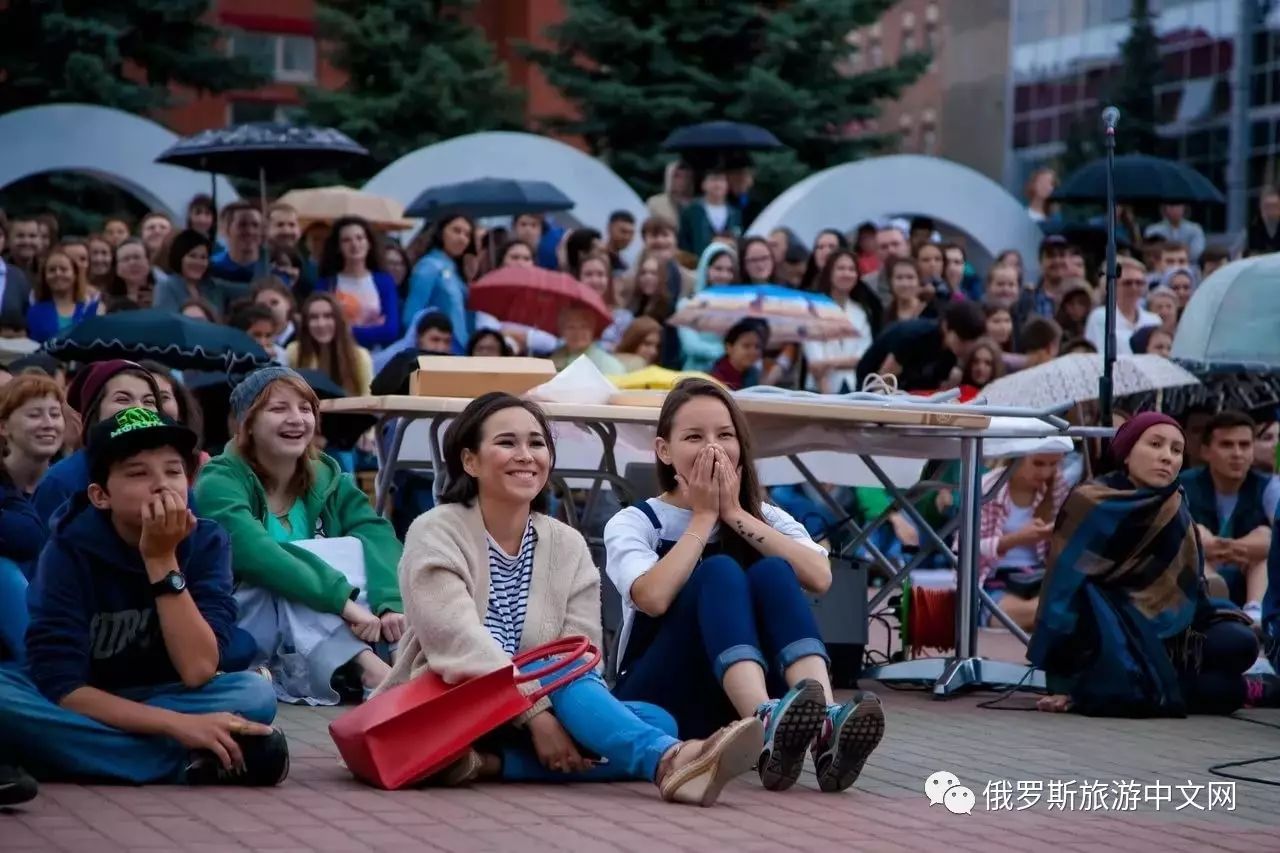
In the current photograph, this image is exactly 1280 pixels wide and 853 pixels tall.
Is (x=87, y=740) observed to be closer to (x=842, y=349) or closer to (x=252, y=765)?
(x=252, y=765)

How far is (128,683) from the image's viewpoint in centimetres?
662

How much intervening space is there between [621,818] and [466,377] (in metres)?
3.75

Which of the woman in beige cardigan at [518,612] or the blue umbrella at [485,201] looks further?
the blue umbrella at [485,201]

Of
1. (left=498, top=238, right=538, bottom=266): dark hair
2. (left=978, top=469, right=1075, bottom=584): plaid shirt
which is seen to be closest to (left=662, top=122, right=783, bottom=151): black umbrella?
(left=498, top=238, right=538, bottom=266): dark hair

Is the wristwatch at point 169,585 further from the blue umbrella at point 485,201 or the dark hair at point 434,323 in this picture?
the blue umbrella at point 485,201

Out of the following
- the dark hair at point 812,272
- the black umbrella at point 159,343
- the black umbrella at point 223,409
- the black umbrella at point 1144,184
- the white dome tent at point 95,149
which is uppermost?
the white dome tent at point 95,149

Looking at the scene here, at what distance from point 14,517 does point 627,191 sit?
1545 centimetres

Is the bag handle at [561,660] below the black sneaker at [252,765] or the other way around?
the other way around

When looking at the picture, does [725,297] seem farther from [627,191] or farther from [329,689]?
[627,191]

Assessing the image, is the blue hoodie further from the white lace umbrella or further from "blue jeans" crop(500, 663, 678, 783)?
the white lace umbrella

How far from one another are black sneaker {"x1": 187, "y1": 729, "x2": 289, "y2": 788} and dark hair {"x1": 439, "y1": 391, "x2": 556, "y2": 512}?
97 centimetres

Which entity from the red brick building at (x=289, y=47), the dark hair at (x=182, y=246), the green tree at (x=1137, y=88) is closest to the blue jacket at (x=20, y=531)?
the dark hair at (x=182, y=246)

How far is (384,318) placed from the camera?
14.7 meters

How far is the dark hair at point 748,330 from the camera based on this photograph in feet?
46.3
